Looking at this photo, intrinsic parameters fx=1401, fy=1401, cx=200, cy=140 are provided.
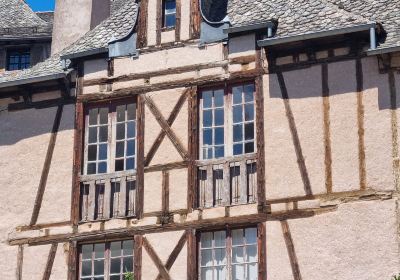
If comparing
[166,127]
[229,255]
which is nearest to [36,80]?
[166,127]

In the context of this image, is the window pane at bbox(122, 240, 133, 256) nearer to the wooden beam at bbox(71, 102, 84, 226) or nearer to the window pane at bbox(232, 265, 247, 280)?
the wooden beam at bbox(71, 102, 84, 226)

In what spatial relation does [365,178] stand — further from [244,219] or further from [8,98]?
[8,98]

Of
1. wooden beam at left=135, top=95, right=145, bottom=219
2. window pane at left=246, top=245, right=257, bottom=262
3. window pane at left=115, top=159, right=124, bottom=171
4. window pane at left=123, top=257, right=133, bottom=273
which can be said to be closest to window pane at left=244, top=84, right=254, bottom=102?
wooden beam at left=135, top=95, right=145, bottom=219

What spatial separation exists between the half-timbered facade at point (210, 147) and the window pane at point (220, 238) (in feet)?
0.05

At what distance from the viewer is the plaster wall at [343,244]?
2192 centimetres

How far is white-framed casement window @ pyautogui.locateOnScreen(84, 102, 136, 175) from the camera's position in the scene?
24.4 meters

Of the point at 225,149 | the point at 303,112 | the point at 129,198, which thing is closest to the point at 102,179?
the point at 129,198

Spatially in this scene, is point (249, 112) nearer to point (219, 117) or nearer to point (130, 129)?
point (219, 117)

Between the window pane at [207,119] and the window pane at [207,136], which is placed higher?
the window pane at [207,119]

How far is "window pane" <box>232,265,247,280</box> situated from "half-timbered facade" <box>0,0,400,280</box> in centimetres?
2

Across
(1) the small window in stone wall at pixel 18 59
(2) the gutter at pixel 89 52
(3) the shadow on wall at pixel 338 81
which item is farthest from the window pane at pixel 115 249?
(1) the small window in stone wall at pixel 18 59

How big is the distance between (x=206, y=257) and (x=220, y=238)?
391mm

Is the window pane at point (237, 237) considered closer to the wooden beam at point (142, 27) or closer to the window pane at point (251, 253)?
the window pane at point (251, 253)

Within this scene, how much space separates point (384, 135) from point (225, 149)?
2772mm
